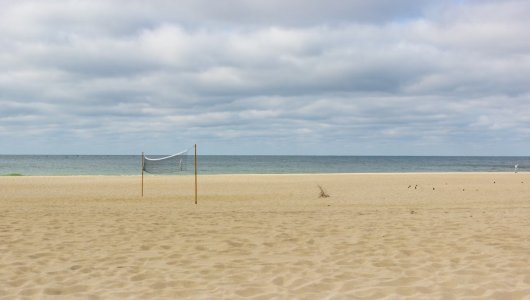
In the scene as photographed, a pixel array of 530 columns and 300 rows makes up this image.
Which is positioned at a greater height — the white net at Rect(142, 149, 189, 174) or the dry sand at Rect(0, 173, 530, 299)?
the white net at Rect(142, 149, 189, 174)

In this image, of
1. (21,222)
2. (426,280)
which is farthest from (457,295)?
(21,222)

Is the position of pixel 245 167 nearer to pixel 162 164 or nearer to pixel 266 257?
pixel 162 164

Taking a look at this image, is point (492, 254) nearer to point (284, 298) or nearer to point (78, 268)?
point (284, 298)

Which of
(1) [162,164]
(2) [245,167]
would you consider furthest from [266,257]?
(2) [245,167]

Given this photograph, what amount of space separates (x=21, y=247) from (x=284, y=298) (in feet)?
14.9


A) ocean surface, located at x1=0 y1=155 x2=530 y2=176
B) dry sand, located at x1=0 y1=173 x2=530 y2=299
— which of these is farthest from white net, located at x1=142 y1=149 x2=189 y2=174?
ocean surface, located at x1=0 y1=155 x2=530 y2=176

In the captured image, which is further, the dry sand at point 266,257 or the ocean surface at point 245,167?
the ocean surface at point 245,167

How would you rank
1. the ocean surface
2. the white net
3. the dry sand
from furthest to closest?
the ocean surface → the white net → the dry sand

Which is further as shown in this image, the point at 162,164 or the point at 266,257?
the point at 162,164

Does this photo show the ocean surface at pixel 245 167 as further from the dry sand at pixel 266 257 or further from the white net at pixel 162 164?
the dry sand at pixel 266 257

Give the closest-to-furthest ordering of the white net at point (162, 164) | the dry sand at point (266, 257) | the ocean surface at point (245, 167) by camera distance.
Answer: the dry sand at point (266, 257)
the white net at point (162, 164)
the ocean surface at point (245, 167)

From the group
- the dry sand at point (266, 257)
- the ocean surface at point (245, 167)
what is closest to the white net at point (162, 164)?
the dry sand at point (266, 257)

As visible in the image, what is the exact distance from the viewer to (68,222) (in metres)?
9.85

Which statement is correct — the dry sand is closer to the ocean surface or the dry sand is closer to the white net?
the white net
